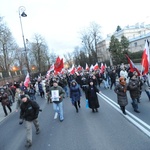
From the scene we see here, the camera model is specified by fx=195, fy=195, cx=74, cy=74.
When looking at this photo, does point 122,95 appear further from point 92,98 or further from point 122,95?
point 92,98

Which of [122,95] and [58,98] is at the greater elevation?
[58,98]

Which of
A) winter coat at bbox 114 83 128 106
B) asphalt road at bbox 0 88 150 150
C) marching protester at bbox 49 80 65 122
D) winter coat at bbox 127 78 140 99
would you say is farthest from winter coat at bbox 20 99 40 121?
winter coat at bbox 127 78 140 99

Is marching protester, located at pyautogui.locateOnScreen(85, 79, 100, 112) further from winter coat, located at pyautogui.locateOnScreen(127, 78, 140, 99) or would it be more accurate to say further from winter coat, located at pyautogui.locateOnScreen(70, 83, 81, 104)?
winter coat, located at pyautogui.locateOnScreen(127, 78, 140, 99)

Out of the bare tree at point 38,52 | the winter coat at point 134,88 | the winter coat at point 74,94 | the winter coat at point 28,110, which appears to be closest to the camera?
the winter coat at point 28,110

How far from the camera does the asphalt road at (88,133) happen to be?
5289 mm

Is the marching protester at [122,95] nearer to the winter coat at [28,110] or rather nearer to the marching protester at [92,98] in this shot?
the marching protester at [92,98]

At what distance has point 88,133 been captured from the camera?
6328 millimetres

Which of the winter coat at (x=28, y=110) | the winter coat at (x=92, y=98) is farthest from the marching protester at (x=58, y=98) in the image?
the winter coat at (x=28, y=110)

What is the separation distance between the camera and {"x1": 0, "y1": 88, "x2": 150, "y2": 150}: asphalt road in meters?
5.29

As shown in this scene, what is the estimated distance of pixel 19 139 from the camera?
684cm

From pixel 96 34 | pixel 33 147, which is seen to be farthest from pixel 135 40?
pixel 33 147

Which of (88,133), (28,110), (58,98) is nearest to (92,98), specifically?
(58,98)

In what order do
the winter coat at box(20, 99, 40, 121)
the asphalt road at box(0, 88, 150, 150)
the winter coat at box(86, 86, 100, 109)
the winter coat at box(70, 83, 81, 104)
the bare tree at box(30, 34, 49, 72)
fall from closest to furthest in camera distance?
the asphalt road at box(0, 88, 150, 150)
the winter coat at box(20, 99, 40, 121)
the winter coat at box(86, 86, 100, 109)
the winter coat at box(70, 83, 81, 104)
the bare tree at box(30, 34, 49, 72)

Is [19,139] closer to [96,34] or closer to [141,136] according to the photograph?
[141,136]
